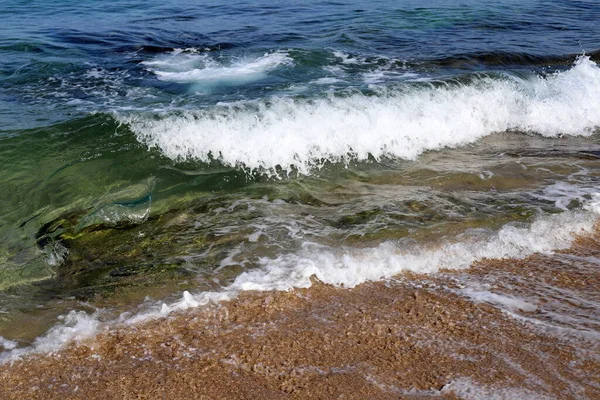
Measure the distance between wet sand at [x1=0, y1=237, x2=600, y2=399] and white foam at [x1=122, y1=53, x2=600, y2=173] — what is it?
3025mm

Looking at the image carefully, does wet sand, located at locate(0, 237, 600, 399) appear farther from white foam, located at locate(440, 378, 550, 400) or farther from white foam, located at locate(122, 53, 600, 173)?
white foam, located at locate(122, 53, 600, 173)

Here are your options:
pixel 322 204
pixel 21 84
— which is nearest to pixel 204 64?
pixel 21 84

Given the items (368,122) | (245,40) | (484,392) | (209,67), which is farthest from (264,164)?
(245,40)

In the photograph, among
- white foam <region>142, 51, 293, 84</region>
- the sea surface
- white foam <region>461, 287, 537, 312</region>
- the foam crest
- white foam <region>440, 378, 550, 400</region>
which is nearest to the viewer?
white foam <region>440, 378, 550, 400</region>

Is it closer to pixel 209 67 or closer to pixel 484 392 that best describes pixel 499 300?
pixel 484 392

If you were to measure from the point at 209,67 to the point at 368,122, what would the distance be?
3.85 metres

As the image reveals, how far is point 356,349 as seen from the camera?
11.6ft

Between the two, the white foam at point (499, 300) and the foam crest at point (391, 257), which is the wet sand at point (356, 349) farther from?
the foam crest at point (391, 257)

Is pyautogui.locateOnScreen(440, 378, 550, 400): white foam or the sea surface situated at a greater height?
the sea surface

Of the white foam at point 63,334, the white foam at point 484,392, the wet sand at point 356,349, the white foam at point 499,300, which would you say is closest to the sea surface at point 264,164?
the white foam at point 63,334

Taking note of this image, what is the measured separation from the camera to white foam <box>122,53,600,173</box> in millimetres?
6855

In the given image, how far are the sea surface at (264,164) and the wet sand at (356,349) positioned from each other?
0.85 feet

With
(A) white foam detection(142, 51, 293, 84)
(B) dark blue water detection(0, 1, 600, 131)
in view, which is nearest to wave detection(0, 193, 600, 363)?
(B) dark blue water detection(0, 1, 600, 131)

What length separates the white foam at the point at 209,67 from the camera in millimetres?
9523
